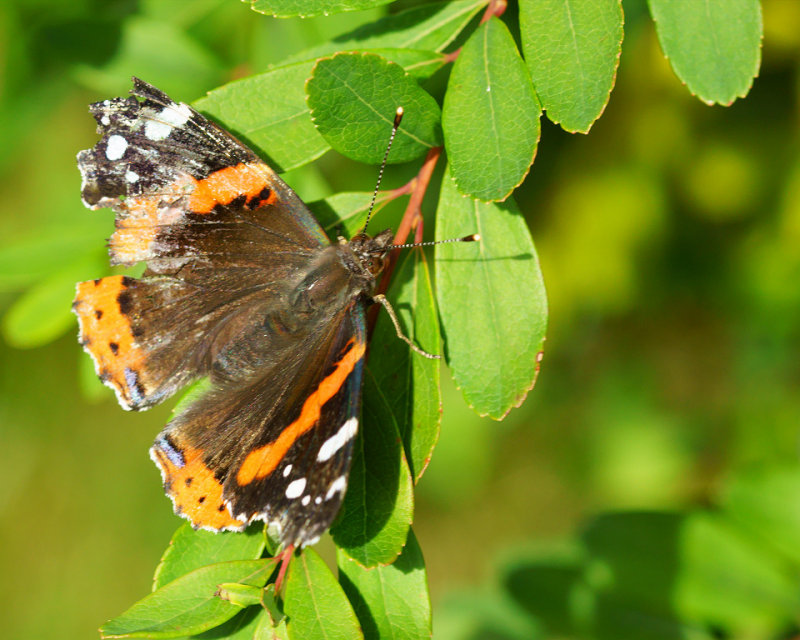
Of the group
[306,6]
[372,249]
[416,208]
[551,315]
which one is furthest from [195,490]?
[551,315]

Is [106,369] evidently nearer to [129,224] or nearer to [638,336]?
[129,224]

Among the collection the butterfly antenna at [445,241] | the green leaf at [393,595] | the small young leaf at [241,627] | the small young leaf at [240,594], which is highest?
the butterfly antenna at [445,241]

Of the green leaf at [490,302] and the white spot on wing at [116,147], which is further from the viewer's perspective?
the white spot on wing at [116,147]

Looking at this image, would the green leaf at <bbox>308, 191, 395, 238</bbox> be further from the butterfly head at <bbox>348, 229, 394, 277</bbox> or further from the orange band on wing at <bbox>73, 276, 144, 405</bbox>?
the orange band on wing at <bbox>73, 276, 144, 405</bbox>

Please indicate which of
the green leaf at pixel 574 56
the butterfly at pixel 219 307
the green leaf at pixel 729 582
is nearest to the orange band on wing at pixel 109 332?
the butterfly at pixel 219 307

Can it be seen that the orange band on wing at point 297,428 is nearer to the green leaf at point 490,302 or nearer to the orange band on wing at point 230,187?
the green leaf at point 490,302

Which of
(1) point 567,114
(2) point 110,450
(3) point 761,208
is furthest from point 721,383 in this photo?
(2) point 110,450

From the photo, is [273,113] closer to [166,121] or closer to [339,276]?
[166,121]
